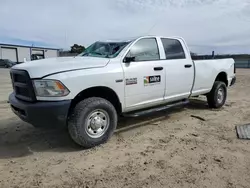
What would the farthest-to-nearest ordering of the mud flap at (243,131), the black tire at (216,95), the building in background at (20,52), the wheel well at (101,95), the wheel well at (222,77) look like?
the building in background at (20,52)
the wheel well at (222,77)
the black tire at (216,95)
the mud flap at (243,131)
the wheel well at (101,95)

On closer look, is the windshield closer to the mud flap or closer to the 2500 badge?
the 2500 badge

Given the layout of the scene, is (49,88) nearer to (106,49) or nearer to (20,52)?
(106,49)

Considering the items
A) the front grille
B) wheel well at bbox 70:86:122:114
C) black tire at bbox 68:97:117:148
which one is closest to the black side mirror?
wheel well at bbox 70:86:122:114

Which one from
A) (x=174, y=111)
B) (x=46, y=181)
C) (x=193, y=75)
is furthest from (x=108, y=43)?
(x=46, y=181)

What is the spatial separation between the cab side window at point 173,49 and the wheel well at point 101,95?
5.43 ft

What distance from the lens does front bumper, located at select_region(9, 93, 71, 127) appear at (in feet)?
11.8

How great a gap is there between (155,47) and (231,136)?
2.30 meters

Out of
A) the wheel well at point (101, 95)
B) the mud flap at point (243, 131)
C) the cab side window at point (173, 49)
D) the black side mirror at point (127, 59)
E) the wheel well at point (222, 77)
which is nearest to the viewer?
the wheel well at point (101, 95)

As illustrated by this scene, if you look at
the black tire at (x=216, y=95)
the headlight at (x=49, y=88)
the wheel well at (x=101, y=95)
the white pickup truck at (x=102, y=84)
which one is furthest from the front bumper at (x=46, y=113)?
the black tire at (x=216, y=95)

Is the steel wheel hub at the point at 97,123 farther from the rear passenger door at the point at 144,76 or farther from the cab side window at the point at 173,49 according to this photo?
the cab side window at the point at 173,49

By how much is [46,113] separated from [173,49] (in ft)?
10.8

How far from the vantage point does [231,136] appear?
469cm

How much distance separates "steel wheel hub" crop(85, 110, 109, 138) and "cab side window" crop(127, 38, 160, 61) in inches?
49.6

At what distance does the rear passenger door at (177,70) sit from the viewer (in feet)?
17.4
